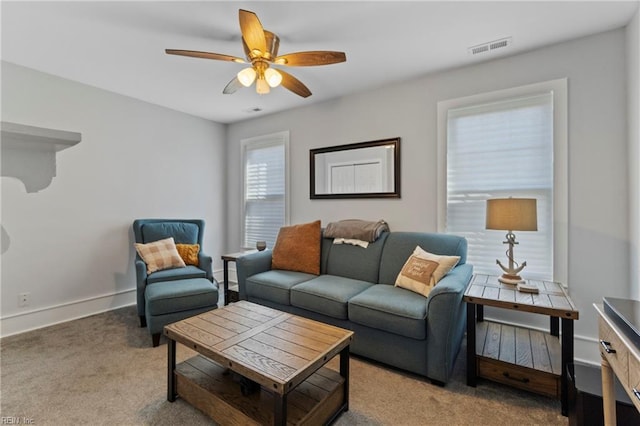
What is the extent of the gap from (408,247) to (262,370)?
1855 millimetres

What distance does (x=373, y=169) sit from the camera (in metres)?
3.31

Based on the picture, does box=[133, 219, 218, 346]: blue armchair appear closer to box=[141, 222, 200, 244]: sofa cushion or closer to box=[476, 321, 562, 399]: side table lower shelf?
box=[141, 222, 200, 244]: sofa cushion

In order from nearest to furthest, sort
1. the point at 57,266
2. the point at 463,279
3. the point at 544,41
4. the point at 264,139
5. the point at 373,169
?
the point at 463,279 < the point at 544,41 < the point at 57,266 < the point at 373,169 < the point at 264,139

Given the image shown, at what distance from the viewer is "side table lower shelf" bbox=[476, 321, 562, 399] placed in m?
1.76

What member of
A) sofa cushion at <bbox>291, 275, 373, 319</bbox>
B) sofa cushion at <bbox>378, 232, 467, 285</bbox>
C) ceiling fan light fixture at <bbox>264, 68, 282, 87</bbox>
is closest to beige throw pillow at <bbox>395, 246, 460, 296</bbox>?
sofa cushion at <bbox>378, 232, 467, 285</bbox>

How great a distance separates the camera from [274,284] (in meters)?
A: 2.77

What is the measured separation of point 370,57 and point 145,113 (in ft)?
9.68

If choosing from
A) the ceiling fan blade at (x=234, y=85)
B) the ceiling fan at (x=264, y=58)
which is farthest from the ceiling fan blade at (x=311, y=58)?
the ceiling fan blade at (x=234, y=85)

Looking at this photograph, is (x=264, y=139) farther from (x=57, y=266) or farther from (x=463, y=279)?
(x=463, y=279)

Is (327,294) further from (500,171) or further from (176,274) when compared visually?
(500,171)

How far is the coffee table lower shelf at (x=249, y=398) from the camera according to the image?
56.7 inches

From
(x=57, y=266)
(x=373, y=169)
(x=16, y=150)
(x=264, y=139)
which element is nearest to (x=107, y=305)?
(x=57, y=266)

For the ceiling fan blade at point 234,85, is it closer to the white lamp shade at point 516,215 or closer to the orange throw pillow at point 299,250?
the orange throw pillow at point 299,250

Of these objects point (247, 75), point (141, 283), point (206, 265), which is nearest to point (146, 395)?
point (141, 283)
